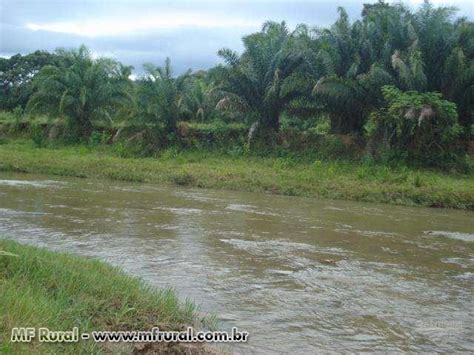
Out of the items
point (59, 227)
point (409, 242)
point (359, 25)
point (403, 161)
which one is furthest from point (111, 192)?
point (359, 25)

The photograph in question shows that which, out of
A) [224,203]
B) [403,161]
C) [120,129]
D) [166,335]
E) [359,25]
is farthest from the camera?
[120,129]

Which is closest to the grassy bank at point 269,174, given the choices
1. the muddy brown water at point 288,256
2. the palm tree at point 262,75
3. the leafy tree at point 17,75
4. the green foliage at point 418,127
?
the green foliage at point 418,127

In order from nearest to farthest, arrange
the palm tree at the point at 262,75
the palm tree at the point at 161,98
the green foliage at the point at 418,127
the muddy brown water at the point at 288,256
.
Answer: the muddy brown water at the point at 288,256 → the green foliage at the point at 418,127 → the palm tree at the point at 262,75 → the palm tree at the point at 161,98

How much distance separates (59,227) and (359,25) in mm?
14365

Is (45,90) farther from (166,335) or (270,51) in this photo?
(166,335)

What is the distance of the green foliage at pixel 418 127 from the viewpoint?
54.9ft

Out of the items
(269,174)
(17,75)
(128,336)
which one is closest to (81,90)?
(269,174)

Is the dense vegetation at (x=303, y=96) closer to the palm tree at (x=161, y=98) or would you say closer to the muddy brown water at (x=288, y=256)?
the palm tree at (x=161, y=98)

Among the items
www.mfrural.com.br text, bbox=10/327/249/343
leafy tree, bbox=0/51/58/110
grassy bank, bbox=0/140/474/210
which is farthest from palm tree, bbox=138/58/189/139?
www.mfrural.com.br text, bbox=10/327/249/343

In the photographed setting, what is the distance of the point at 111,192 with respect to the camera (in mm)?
15055

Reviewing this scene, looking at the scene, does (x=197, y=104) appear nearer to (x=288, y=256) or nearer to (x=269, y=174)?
(x=269, y=174)

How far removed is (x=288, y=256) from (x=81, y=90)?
18209 mm

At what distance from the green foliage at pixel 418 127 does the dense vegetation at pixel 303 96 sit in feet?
0.15

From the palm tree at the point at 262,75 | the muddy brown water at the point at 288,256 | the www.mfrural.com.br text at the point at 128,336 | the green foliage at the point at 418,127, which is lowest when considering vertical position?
the muddy brown water at the point at 288,256
